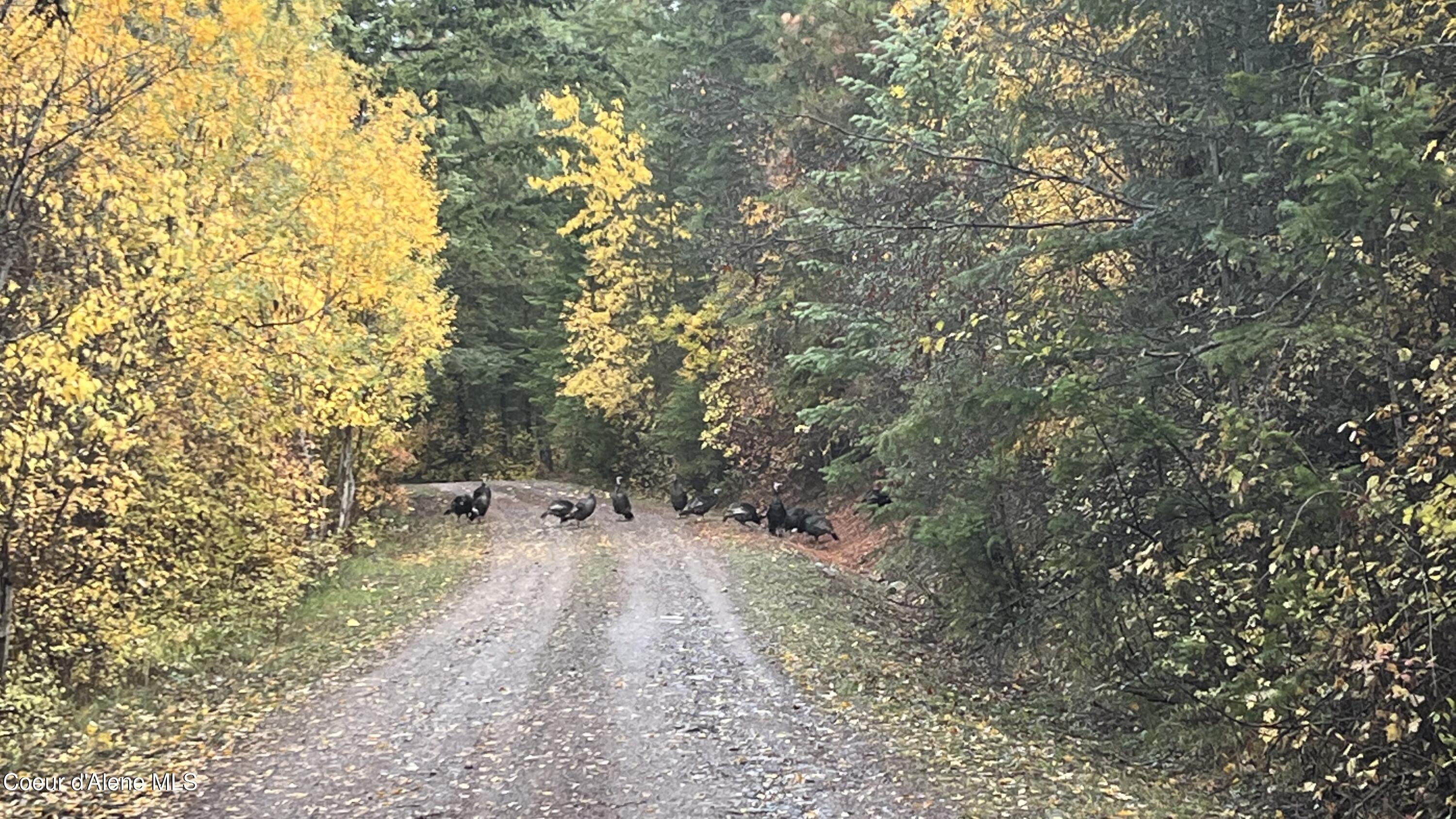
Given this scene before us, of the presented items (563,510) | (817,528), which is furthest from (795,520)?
(563,510)

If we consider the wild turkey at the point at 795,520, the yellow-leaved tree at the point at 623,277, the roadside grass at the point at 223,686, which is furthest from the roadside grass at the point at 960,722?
the yellow-leaved tree at the point at 623,277

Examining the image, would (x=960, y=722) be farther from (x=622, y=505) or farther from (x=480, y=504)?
(x=480, y=504)

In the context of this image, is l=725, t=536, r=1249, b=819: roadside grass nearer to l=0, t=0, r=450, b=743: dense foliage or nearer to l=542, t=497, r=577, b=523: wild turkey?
l=0, t=0, r=450, b=743: dense foliage

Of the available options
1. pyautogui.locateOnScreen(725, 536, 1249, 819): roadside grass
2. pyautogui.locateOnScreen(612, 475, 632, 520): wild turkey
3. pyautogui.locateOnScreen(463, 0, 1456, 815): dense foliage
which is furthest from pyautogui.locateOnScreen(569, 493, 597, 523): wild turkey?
pyautogui.locateOnScreen(463, 0, 1456, 815): dense foliage

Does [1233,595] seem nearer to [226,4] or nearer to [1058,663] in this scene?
[1058,663]

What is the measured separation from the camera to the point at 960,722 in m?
9.20

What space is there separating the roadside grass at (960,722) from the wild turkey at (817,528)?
6147 millimetres

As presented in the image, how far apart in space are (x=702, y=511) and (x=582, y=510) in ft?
11.0

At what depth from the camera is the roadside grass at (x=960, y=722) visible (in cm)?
713

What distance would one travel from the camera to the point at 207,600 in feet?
41.1

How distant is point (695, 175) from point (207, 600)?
1779 cm

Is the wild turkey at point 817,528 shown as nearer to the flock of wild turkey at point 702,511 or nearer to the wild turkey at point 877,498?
the flock of wild turkey at point 702,511

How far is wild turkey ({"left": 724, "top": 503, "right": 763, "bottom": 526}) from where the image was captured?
23.7m

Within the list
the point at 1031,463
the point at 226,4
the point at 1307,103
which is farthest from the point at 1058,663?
the point at 226,4
